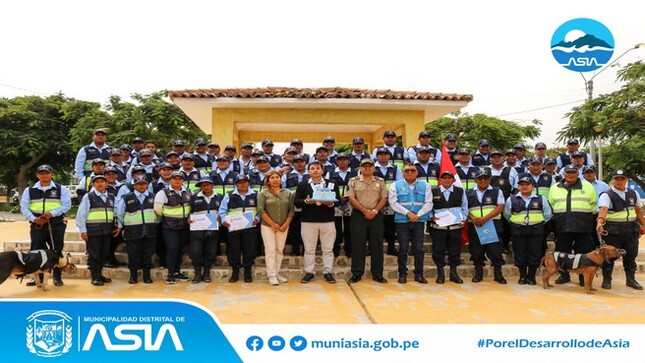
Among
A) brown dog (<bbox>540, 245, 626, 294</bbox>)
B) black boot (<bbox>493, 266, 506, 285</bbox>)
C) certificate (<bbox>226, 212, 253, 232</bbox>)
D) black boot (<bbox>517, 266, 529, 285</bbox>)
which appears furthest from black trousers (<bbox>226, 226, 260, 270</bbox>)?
brown dog (<bbox>540, 245, 626, 294</bbox>)

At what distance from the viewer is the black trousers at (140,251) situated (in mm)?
6605

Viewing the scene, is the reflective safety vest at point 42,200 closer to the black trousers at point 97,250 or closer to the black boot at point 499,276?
the black trousers at point 97,250

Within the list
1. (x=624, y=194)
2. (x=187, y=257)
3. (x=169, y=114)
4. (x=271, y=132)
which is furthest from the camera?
(x=169, y=114)

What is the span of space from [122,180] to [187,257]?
1.68 meters

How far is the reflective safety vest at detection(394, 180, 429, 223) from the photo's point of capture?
668cm

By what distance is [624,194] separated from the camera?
643 centimetres

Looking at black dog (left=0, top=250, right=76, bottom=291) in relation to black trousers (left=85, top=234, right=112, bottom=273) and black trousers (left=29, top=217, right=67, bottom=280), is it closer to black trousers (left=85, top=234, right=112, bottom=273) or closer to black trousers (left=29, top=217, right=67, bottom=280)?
black trousers (left=29, top=217, right=67, bottom=280)

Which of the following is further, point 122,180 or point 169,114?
point 169,114

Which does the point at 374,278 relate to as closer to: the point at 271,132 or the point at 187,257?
the point at 187,257

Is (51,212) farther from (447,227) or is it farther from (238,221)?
(447,227)

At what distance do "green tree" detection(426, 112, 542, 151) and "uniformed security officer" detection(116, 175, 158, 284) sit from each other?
17390 mm

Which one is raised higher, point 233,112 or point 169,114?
point 169,114

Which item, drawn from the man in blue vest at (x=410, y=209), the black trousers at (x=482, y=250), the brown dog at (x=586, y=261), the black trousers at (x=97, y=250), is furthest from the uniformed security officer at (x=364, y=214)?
the black trousers at (x=97, y=250)

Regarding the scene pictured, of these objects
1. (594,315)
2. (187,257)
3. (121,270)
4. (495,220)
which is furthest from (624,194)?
(121,270)
